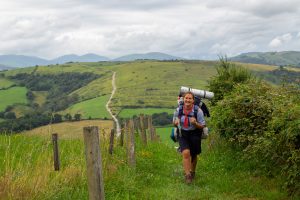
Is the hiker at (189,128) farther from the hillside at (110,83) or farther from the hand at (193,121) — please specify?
the hillside at (110,83)

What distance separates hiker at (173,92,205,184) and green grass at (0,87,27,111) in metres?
97.7

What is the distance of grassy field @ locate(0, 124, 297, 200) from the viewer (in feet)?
21.9

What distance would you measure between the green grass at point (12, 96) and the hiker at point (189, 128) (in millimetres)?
97710

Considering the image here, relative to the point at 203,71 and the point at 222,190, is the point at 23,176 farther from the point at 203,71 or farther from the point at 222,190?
the point at 203,71

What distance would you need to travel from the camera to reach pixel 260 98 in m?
10.5

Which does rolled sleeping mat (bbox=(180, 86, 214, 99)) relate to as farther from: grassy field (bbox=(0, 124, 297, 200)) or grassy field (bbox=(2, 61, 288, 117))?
grassy field (bbox=(2, 61, 288, 117))

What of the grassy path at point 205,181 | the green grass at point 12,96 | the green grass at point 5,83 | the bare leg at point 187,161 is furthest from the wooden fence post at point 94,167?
the green grass at point 5,83

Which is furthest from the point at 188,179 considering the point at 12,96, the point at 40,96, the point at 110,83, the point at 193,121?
the point at 110,83

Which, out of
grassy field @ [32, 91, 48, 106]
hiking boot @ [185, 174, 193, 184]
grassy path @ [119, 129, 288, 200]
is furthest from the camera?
grassy field @ [32, 91, 48, 106]

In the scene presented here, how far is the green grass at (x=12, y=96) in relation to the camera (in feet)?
360

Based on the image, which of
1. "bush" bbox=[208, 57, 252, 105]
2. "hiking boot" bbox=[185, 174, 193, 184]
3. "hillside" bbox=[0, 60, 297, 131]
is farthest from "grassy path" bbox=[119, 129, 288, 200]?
"hillside" bbox=[0, 60, 297, 131]

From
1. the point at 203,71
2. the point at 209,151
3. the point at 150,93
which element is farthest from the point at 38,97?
the point at 209,151

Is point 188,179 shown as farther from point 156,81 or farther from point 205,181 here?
point 156,81

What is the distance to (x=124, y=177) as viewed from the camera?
902 centimetres
